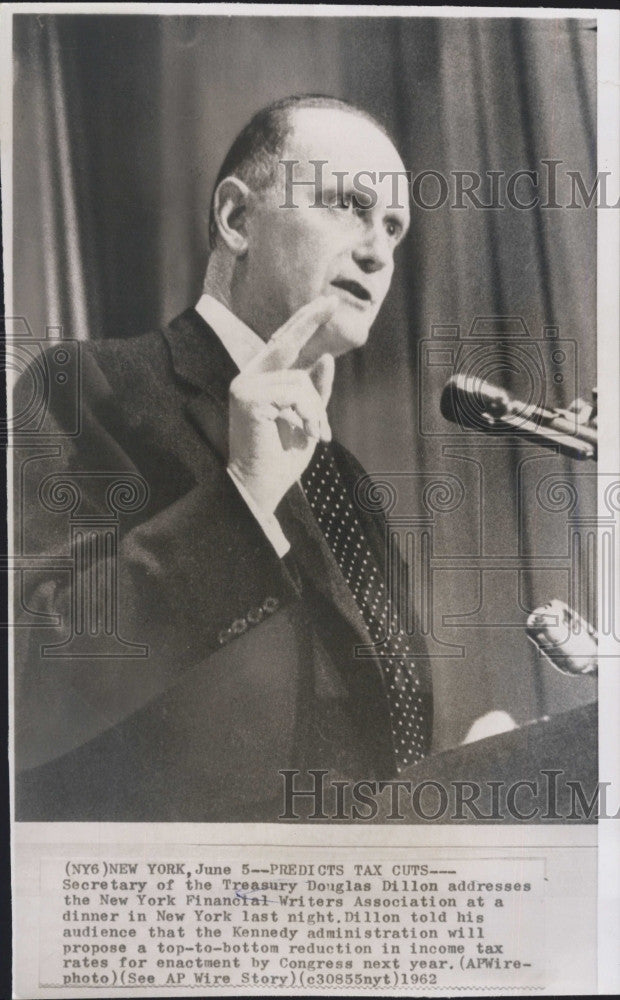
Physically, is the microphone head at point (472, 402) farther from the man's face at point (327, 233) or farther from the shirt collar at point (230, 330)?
the shirt collar at point (230, 330)

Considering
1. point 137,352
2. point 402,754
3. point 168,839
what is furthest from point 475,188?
point 168,839

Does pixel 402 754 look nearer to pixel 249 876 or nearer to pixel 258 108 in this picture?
pixel 249 876

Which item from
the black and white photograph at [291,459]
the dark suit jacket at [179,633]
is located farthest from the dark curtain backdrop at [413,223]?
the dark suit jacket at [179,633]

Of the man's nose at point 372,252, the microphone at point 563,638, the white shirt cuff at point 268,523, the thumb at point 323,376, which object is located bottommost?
the microphone at point 563,638

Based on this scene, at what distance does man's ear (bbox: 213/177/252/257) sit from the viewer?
1140 millimetres

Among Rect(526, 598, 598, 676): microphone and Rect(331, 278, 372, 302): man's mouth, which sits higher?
Rect(331, 278, 372, 302): man's mouth

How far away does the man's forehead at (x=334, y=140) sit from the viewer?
3.75ft

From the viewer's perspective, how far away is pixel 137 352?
3.75ft

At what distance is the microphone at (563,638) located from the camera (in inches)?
45.3

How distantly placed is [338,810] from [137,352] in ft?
2.68
